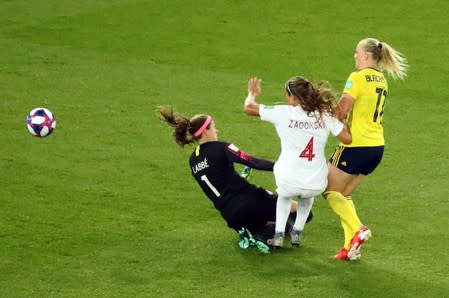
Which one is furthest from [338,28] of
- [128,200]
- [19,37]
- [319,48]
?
[128,200]

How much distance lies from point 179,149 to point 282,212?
11.8ft

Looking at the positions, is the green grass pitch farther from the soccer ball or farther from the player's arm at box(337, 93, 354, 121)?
the player's arm at box(337, 93, 354, 121)

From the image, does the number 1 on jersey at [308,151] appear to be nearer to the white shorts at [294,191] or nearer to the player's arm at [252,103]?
the white shorts at [294,191]

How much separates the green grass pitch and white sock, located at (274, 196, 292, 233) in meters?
0.26

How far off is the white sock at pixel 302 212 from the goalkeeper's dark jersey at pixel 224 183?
1.17 feet

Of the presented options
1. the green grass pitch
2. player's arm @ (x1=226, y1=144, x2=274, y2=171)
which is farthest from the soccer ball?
player's arm @ (x1=226, y1=144, x2=274, y2=171)

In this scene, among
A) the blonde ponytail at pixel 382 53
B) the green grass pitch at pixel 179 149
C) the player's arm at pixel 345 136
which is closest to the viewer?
the green grass pitch at pixel 179 149

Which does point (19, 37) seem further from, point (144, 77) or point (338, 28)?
point (338, 28)

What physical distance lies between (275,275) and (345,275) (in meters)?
0.57

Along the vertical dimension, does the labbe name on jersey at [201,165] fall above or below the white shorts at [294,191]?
above

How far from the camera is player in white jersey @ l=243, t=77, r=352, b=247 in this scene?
29.5 feet

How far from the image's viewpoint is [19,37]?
57.5ft

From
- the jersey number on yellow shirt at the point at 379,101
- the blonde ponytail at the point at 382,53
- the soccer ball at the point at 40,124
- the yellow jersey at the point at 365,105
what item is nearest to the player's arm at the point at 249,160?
the yellow jersey at the point at 365,105

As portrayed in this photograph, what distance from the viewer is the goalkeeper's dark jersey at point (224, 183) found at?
31.1ft
